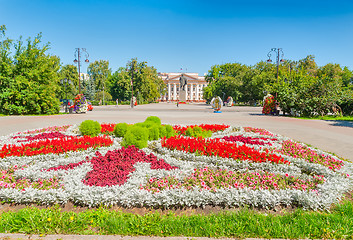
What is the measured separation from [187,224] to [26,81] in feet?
70.2

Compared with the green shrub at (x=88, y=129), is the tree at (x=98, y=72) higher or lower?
higher

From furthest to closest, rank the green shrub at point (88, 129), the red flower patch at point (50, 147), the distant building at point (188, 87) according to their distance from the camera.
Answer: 1. the distant building at point (188, 87)
2. the green shrub at point (88, 129)
3. the red flower patch at point (50, 147)

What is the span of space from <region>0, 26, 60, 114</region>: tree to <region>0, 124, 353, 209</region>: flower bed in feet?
52.6

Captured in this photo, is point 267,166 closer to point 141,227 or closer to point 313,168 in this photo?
point 313,168

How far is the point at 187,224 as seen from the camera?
2881 millimetres

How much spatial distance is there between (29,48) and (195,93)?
365 ft

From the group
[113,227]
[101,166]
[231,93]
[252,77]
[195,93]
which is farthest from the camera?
[195,93]

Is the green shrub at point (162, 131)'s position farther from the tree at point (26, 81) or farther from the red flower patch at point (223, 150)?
the tree at point (26, 81)

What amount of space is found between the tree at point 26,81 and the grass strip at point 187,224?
19521 mm

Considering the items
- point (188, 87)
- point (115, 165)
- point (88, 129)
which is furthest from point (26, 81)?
point (188, 87)

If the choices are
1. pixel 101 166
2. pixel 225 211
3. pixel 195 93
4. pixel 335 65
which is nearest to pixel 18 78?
pixel 101 166

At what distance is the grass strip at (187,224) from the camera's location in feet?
8.91

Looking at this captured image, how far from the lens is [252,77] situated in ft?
165

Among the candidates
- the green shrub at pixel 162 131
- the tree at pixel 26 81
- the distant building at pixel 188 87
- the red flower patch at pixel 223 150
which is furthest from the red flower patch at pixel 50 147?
the distant building at pixel 188 87
